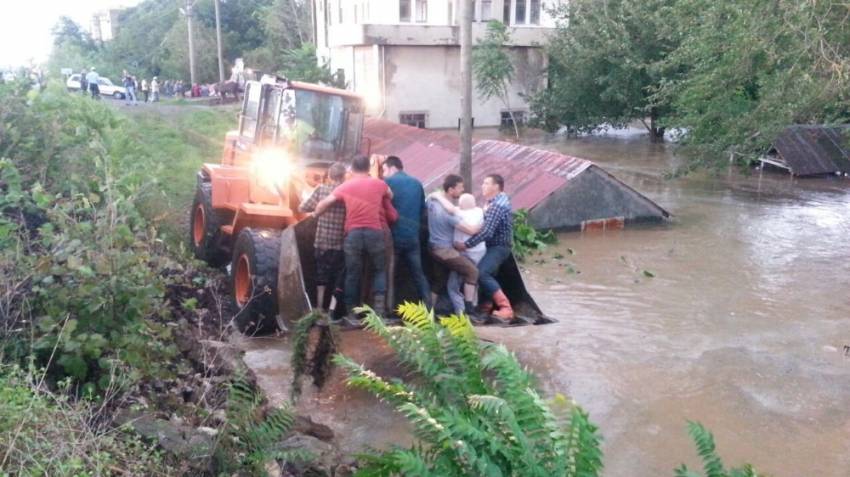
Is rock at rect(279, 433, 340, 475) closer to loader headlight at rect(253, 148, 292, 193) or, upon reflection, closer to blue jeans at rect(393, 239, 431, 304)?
blue jeans at rect(393, 239, 431, 304)

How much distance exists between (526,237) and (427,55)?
1889cm

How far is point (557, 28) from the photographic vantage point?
90.1 ft

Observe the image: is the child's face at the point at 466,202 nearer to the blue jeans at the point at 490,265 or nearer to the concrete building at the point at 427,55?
the blue jeans at the point at 490,265

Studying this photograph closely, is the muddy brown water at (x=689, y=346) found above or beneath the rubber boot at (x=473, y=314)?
beneath

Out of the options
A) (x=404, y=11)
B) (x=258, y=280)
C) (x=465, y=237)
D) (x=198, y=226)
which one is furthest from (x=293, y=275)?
(x=404, y=11)

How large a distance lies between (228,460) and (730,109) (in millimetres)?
12179

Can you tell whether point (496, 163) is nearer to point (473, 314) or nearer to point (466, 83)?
point (466, 83)

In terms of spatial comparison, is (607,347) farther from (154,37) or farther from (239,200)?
(154,37)

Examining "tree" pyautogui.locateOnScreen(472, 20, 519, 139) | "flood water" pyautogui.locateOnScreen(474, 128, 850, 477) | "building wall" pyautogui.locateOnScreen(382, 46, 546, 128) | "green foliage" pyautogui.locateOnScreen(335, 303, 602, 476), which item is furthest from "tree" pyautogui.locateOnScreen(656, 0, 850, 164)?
"building wall" pyautogui.locateOnScreen(382, 46, 546, 128)

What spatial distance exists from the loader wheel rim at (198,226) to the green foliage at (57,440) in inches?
232

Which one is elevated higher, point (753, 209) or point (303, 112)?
point (303, 112)

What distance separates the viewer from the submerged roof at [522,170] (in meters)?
13.2

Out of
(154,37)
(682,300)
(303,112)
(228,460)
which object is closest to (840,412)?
(682,300)

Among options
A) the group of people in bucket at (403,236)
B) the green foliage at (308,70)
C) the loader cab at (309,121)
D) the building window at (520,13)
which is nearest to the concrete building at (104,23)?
the green foliage at (308,70)
